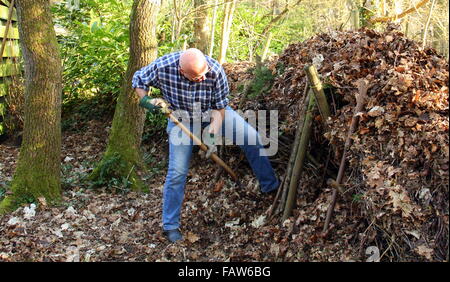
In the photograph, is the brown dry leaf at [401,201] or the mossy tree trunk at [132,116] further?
the mossy tree trunk at [132,116]

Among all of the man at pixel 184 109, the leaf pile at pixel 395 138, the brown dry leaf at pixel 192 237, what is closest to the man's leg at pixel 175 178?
the man at pixel 184 109

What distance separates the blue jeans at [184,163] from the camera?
5.00 meters

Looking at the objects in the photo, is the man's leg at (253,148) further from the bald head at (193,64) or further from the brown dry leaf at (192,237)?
the brown dry leaf at (192,237)

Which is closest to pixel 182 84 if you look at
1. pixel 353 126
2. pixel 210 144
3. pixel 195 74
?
pixel 195 74

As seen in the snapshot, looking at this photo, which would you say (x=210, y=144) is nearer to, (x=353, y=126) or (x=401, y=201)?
(x=353, y=126)

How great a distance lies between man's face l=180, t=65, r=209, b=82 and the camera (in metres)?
4.78

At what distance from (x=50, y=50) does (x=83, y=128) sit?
116 inches

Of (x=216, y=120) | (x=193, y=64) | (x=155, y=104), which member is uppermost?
(x=193, y=64)

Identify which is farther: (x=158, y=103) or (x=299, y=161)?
(x=158, y=103)

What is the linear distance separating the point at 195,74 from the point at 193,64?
0.12 metres

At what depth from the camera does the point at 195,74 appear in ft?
15.7

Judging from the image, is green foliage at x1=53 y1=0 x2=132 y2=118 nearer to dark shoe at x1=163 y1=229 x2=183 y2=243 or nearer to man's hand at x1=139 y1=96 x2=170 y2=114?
man's hand at x1=139 y1=96 x2=170 y2=114

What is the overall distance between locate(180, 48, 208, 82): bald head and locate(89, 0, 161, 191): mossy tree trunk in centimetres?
151
